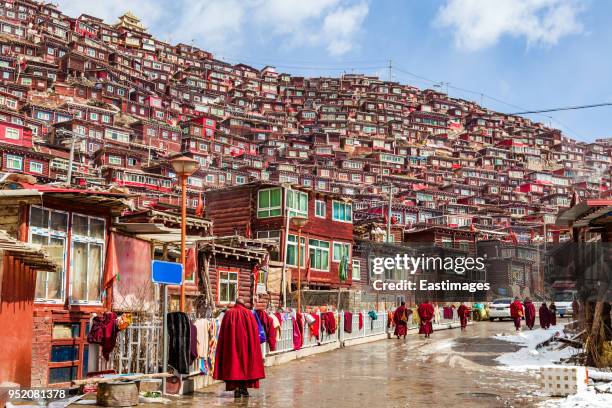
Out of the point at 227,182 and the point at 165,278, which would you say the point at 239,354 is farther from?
the point at 227,182

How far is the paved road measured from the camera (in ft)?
37.5

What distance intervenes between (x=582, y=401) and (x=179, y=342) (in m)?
7.06

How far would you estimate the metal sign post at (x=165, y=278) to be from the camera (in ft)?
36.7

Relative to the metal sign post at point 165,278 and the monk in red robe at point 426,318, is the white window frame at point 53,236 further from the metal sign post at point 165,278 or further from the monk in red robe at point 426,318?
the monk in red robe at point 426,318

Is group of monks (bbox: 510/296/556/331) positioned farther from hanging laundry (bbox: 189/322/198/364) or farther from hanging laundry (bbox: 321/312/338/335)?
hanging laundry (bbox: 189/322/198/364)

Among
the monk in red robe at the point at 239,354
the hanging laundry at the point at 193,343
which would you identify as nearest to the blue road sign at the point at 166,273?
the monk in red robe at the point at 239,354

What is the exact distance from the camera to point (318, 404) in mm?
11070

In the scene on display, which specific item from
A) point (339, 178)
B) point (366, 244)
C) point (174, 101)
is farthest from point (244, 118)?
point (366, 244)

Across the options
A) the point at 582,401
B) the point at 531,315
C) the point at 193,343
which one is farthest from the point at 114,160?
the point at 582,401

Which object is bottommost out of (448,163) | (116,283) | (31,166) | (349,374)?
(349,374)

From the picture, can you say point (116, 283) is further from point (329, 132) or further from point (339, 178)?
point (329, 132)

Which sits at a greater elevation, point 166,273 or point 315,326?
point 166,273

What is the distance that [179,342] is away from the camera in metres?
12.3

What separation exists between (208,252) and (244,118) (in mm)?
90702
